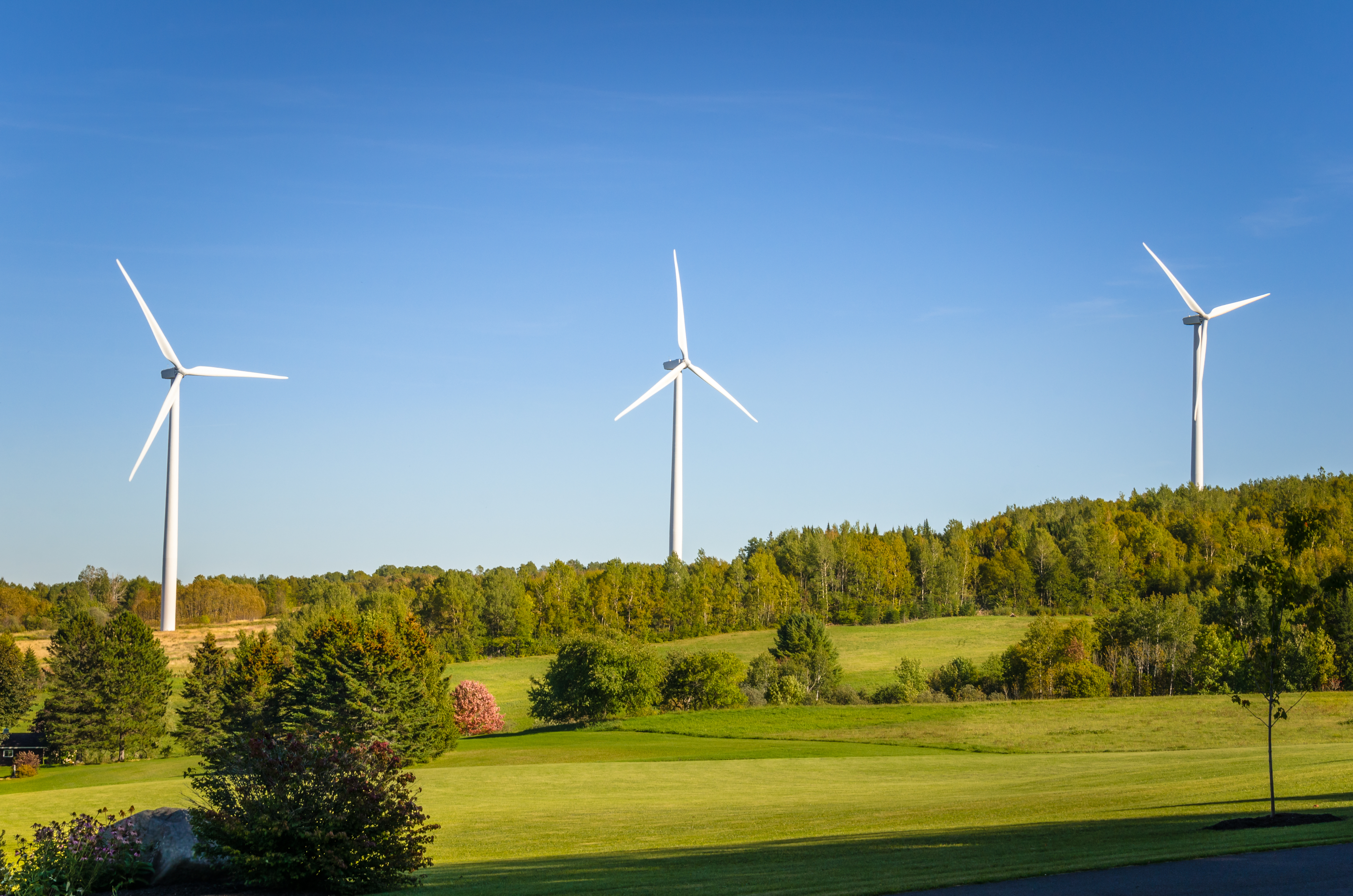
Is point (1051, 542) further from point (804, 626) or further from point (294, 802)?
point (294, 802)

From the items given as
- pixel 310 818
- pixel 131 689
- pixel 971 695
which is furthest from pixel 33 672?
pixel 310 818

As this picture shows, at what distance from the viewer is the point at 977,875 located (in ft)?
53.9

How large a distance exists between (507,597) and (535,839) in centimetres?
13029

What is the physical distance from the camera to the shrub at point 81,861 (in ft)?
56.3

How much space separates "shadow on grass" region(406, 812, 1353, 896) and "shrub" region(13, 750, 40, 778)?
227ft

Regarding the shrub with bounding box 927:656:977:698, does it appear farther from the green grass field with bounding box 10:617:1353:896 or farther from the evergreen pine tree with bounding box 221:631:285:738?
the evergreen pine tree with bounding box 221:631:285:738

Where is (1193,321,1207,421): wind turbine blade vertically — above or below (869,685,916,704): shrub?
above

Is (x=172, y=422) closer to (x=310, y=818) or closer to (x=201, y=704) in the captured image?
(x=201, y=704)

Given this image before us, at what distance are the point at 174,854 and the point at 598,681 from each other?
69418 mm

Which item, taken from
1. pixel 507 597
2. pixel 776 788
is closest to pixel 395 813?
pixel 776 788

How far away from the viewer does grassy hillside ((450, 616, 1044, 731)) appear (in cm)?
11262

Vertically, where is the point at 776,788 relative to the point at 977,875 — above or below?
below

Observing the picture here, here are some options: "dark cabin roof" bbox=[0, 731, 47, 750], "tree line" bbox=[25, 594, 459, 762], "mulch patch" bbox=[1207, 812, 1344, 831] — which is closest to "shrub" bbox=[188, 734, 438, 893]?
"mulch patch" bbox=[1207, 812, 1344, 831]

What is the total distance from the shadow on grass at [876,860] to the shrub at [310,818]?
4.25ft
